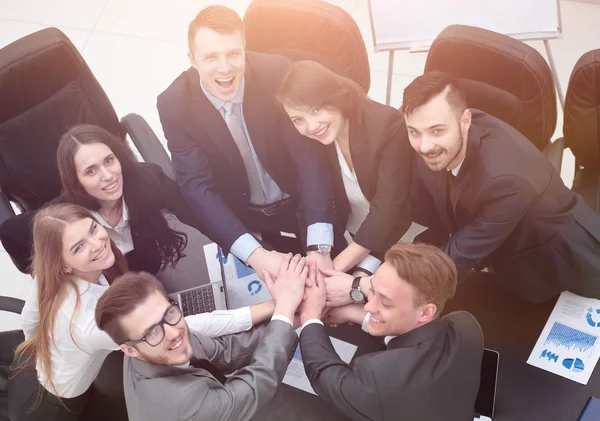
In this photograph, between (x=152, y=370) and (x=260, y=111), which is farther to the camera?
(x=260, y=111)

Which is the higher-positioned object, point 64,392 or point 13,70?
point 13,70

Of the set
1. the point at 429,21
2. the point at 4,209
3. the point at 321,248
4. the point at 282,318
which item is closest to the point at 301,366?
the point at 282,318

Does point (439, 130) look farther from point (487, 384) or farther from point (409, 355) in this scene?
point (487, 384)

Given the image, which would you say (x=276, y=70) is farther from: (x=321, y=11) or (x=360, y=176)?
(x=360, y=176)

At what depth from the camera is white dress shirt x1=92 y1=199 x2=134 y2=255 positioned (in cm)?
240

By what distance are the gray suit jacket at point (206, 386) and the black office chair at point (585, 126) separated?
5.02 ft

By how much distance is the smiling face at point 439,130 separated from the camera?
6.29 feet

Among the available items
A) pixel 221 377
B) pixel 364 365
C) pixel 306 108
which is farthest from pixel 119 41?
pixel 364 365

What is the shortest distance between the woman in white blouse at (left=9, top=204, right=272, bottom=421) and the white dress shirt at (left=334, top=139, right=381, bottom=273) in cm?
51

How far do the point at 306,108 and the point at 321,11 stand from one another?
594mm

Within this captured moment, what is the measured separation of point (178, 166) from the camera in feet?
8.06

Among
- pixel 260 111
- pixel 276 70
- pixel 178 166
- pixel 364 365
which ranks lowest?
pixel 364 365

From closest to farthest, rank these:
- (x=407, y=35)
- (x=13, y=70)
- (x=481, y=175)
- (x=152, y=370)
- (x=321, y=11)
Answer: (x=152, y=370)
(x=481, y=175)
(x=13, y=70)
(x=321, y=11)
(x=407, y=35)

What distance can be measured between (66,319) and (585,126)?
2206 mm
